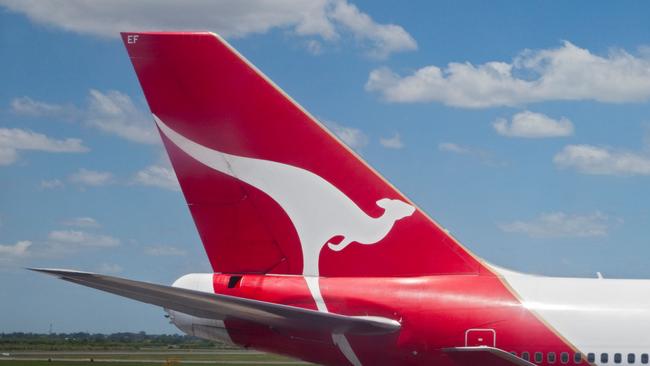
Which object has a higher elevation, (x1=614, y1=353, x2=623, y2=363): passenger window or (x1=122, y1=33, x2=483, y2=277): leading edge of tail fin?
(x1=122, y1=33, x2=483, y2=277): leading edge of tail fin

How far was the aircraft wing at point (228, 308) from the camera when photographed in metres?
12.5

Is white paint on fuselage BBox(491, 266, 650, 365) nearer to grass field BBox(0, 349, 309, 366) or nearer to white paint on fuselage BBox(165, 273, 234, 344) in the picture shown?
white paint on fuselage BBox(165, 273, 234, 344)

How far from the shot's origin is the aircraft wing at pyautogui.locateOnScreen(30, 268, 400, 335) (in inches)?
493

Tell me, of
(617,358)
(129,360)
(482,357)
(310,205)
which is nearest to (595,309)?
(617,358)

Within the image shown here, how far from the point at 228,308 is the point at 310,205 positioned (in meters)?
2.90

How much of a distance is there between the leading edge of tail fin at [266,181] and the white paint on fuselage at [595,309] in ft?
4.09

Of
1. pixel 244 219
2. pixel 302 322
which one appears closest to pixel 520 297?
pixel 302 322

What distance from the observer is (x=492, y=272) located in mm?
15086

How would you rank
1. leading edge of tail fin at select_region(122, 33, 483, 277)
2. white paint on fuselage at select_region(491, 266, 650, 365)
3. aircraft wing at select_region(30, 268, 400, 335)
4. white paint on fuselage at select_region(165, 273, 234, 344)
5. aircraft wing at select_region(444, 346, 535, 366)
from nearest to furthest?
aircraft wing at select_region(30, 268, 400, 335) → aircraft wing at select_region(444, 346, 535, 366) → white paint on fuselage at select_region(491, 266, 650, 365) → white paint on fuselage at select_region(165, 273, 234, 344) → leading edge of tail fin at select_region(122, 33, 483, 277)

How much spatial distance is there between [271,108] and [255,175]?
1.12m

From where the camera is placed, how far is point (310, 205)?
51.3ft

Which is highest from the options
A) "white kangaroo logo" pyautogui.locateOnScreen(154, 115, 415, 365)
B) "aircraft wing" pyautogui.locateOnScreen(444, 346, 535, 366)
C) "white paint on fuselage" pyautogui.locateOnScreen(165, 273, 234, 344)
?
"white kangaroo logo" pyautogui.locateOnScreen(154, 115, 415, 365)

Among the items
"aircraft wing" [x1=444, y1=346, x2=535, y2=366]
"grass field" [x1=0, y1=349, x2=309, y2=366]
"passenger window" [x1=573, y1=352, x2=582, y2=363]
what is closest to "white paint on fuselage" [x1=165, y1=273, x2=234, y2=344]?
"aircraft wing" [x1=444, y1=346, x2=535, y2=366]

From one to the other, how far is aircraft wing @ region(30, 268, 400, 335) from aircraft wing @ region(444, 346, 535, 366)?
958 mm
